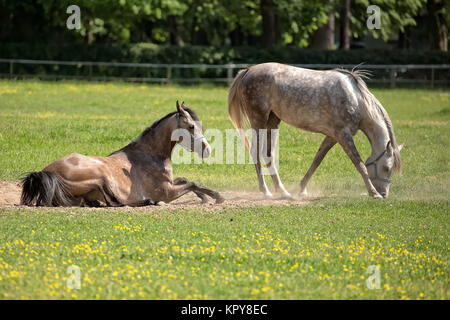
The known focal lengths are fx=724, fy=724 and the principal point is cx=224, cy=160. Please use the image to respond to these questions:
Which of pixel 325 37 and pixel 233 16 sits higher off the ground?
pixel 233 16

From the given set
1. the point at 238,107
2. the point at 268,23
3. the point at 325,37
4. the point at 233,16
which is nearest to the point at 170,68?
the point at 268,23

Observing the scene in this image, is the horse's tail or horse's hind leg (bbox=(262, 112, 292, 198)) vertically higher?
the horse's tail

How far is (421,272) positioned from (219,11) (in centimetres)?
3374

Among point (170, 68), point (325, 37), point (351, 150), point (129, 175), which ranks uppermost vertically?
point (325, 37)

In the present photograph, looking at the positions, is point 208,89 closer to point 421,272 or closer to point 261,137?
point 261,137

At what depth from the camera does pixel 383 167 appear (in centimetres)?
1189

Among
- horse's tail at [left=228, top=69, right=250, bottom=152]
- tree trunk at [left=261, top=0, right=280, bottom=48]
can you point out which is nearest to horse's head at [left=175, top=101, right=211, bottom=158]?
horse's tail at [left=228, top=69, right=250, bottom=152]

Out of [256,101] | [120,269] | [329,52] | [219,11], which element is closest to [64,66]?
[219,11]

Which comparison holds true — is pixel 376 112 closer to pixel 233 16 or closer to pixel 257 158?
pixel 257 158

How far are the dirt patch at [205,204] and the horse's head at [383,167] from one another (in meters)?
1.10

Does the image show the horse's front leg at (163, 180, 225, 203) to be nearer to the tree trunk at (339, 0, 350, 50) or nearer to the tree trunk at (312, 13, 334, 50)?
the tree trunk at (339, 0, 350, 50)

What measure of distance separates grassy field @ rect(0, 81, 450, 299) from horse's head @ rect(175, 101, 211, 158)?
997mm

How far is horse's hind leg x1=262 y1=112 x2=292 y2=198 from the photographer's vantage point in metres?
12.4

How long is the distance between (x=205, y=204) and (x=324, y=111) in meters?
2.53
